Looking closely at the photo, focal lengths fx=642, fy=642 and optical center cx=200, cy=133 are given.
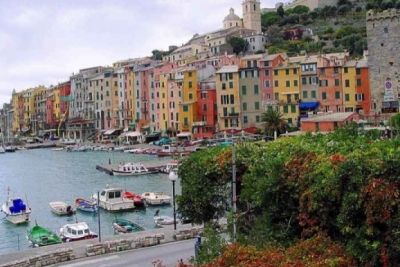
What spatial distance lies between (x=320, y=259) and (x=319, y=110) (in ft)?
198

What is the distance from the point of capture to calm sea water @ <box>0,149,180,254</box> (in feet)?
120

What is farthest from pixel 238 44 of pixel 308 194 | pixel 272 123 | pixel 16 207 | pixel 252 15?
pixel 308 194

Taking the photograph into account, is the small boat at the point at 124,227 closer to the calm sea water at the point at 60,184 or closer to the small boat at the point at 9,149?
the calm sea water at the point at 60,184

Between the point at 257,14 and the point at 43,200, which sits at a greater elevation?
the point at 257,14

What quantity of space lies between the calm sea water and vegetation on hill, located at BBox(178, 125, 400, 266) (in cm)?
1758

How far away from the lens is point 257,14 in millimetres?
128750

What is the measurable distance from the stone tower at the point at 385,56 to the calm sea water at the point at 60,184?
21.9m

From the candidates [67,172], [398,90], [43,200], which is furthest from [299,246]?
[67,172]

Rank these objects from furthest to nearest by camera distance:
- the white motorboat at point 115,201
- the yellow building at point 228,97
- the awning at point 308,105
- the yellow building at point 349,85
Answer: the yellow building at point 228,97 → the awning at point 308,105 → the yellow building at point 349,85 → the white motorboat at point 115,201

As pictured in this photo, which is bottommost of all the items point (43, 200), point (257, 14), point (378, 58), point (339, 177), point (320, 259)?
point (43, 200)

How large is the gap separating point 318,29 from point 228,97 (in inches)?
1988

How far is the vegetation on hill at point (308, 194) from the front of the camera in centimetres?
1037

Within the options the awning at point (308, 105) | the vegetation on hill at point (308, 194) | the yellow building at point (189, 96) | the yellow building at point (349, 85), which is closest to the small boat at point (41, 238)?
the vegetation on hill at point (308, 194)

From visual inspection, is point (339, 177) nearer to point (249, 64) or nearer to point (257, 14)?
point (249, 64)
